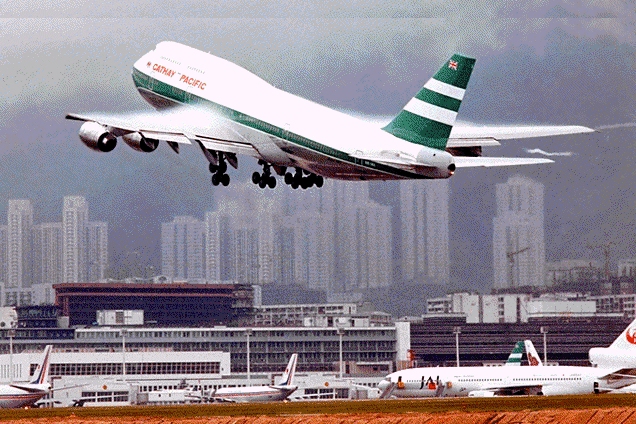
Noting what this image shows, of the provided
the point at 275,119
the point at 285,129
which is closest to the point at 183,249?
the point at 275,119

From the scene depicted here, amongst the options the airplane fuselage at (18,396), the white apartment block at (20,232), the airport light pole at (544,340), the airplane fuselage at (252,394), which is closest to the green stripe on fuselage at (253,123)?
the airplane fuselage at (18,396)

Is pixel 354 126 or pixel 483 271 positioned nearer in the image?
pixel 354 126

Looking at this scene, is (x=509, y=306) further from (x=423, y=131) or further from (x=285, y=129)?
(x=423, y=131)

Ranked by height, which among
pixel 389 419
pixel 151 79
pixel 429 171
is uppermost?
pixel 151 79

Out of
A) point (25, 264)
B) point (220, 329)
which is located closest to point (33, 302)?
point (25, 264)

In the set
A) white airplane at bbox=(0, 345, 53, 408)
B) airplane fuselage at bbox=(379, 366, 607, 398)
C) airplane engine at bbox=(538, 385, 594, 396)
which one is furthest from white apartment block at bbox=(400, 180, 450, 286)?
white airplane at bbox=(0, 345, 53, 408)

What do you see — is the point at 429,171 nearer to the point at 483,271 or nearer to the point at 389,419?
the point at 389,419
